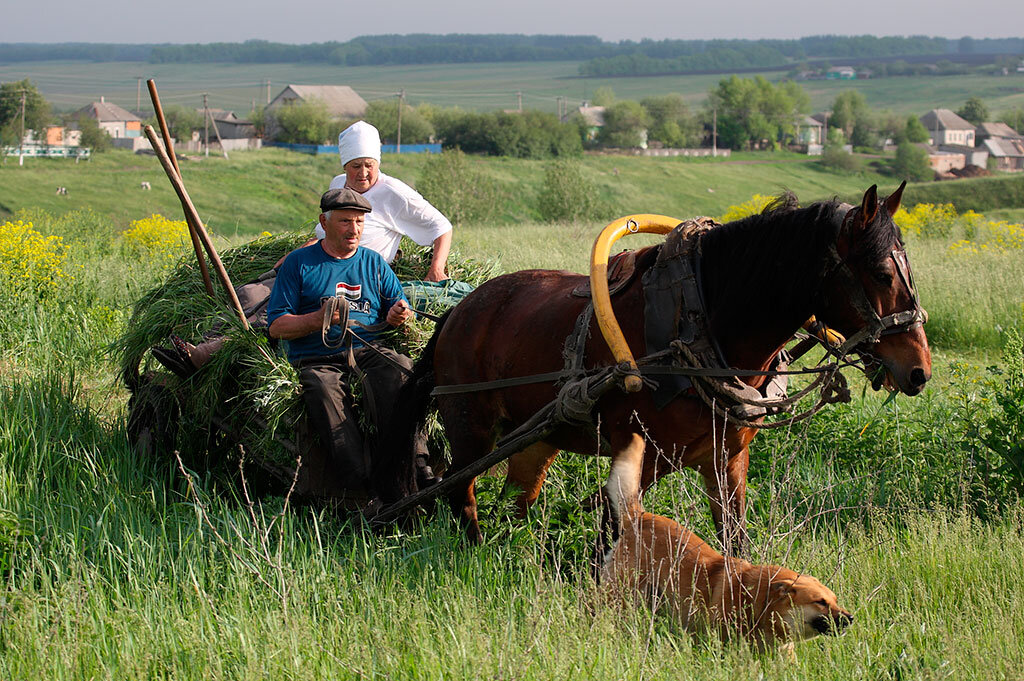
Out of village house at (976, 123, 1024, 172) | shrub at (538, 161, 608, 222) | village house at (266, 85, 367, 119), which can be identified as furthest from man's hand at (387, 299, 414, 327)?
village house at (976, 123, 1024, 172)

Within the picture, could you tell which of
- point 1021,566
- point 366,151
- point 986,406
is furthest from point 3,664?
point 986,406

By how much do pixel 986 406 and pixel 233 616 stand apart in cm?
455

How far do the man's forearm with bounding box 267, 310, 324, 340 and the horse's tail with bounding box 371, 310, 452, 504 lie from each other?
22.6 inches

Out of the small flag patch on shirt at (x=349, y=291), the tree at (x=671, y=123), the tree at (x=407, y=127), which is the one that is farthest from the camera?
the tree at (x=671, y=123)

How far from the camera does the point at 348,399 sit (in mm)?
5137

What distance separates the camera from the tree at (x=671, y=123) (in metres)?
99.5

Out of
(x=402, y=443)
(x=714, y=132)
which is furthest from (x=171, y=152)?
(x=714, y=132)

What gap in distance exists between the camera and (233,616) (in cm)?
347

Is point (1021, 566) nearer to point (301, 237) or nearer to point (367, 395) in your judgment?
point (367, 395)

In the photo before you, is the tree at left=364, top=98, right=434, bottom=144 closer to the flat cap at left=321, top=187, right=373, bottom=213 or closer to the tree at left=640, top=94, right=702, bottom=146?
the tree at left=640, top=94, right=702, bottom=146

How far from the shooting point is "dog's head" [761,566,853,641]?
10.9ft

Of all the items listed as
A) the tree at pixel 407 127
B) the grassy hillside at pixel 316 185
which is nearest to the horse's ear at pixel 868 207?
the grassy hillside at pixel 316 185

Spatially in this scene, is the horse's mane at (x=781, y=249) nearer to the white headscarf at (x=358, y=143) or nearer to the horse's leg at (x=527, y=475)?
the horse's leg at (x=527, y=475)

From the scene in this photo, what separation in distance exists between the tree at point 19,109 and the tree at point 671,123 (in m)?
58.3
